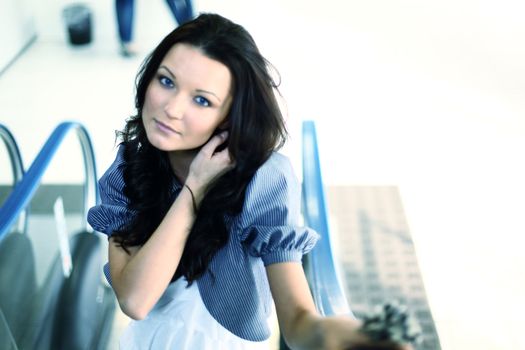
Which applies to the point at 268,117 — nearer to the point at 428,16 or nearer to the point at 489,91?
the point at 489,91

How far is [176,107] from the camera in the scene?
1163 millimetres

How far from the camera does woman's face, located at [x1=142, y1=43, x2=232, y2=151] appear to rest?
1157mm

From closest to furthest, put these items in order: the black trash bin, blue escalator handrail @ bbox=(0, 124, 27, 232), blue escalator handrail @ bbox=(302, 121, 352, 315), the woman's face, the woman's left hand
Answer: the woman's left hand < the woman's face < blue escalator handrail @ bbox=(302, 121, 352, 315) < blue escalator handrail @ bbox=(0, 124, 27, 232) < the black trash bin

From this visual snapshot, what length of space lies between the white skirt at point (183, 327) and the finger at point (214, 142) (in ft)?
1.04

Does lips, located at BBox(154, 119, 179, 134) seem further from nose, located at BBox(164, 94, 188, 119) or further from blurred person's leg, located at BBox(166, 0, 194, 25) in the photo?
blurred person's leg, located at BBox(166, 0, 194, 25)

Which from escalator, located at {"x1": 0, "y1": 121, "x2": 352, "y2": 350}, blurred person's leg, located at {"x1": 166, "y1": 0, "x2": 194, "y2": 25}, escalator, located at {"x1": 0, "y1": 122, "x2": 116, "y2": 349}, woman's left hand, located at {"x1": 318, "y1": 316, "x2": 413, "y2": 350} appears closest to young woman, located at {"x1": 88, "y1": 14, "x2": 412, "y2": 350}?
woman's left hand, located at {"x1": 318, "y1": 316, "x2": 413, "y2": 350}

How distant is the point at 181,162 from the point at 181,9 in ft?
9.79

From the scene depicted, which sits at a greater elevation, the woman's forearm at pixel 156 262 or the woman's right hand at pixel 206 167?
the woman's right hand at pixel 206 167

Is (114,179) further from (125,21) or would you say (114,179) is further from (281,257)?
(125,21)

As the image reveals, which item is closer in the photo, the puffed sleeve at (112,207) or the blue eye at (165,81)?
the blue eye at (165,81)

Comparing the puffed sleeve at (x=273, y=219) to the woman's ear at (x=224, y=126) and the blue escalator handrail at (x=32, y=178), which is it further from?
the blue escalator handrail at (x=32, y=178)

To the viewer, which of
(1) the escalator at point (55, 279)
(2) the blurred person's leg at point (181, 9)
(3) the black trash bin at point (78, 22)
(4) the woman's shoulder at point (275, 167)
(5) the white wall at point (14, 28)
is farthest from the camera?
(3) the black trash bin at point (78, 22)

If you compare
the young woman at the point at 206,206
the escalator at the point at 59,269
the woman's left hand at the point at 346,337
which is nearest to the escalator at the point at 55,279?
the escalator at the point at 59,269

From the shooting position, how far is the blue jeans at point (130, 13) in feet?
13.3
